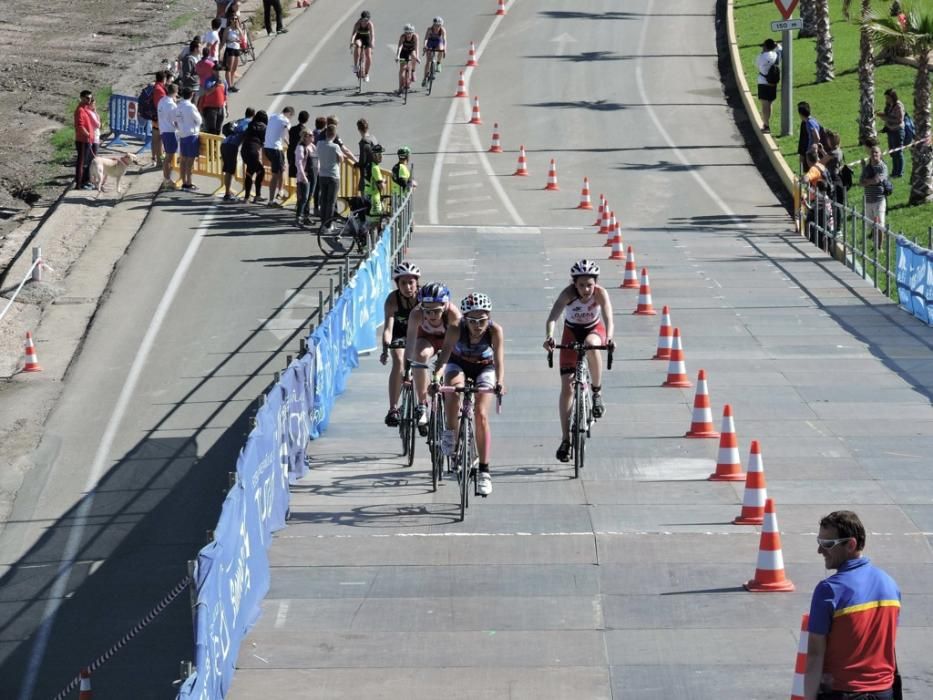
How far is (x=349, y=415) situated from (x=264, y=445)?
5.66m

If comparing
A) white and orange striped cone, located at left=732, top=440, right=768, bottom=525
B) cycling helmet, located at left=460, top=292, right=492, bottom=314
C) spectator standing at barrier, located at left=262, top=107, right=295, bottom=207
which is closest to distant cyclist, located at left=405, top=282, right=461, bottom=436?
cycling helmet, located at left=460, top=292, right=492, bottom=314

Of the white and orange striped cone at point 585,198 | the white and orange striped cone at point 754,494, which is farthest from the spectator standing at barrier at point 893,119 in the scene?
the white and orange striped cone at point 754,494

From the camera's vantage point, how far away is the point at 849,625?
776 centimetres

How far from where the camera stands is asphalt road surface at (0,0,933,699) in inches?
457

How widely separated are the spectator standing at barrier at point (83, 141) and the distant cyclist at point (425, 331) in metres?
18.1

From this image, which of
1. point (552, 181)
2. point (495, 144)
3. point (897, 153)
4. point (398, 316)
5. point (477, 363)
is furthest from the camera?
point (495, 144)

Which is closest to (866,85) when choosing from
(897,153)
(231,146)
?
(897,153)

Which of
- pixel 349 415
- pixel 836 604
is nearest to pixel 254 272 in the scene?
pixel 349 415

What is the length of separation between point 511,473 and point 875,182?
45.0ft

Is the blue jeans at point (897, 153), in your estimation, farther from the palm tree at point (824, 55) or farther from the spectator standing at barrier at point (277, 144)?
the spectator standing at barrier at point (277, 144)

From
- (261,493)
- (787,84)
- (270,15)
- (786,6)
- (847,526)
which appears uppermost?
(786,6)

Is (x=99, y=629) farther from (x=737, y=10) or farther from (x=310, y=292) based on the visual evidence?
(x=737, y=10)

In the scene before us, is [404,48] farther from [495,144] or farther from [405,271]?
[405,271]

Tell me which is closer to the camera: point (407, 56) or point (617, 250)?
point (617, 250)
